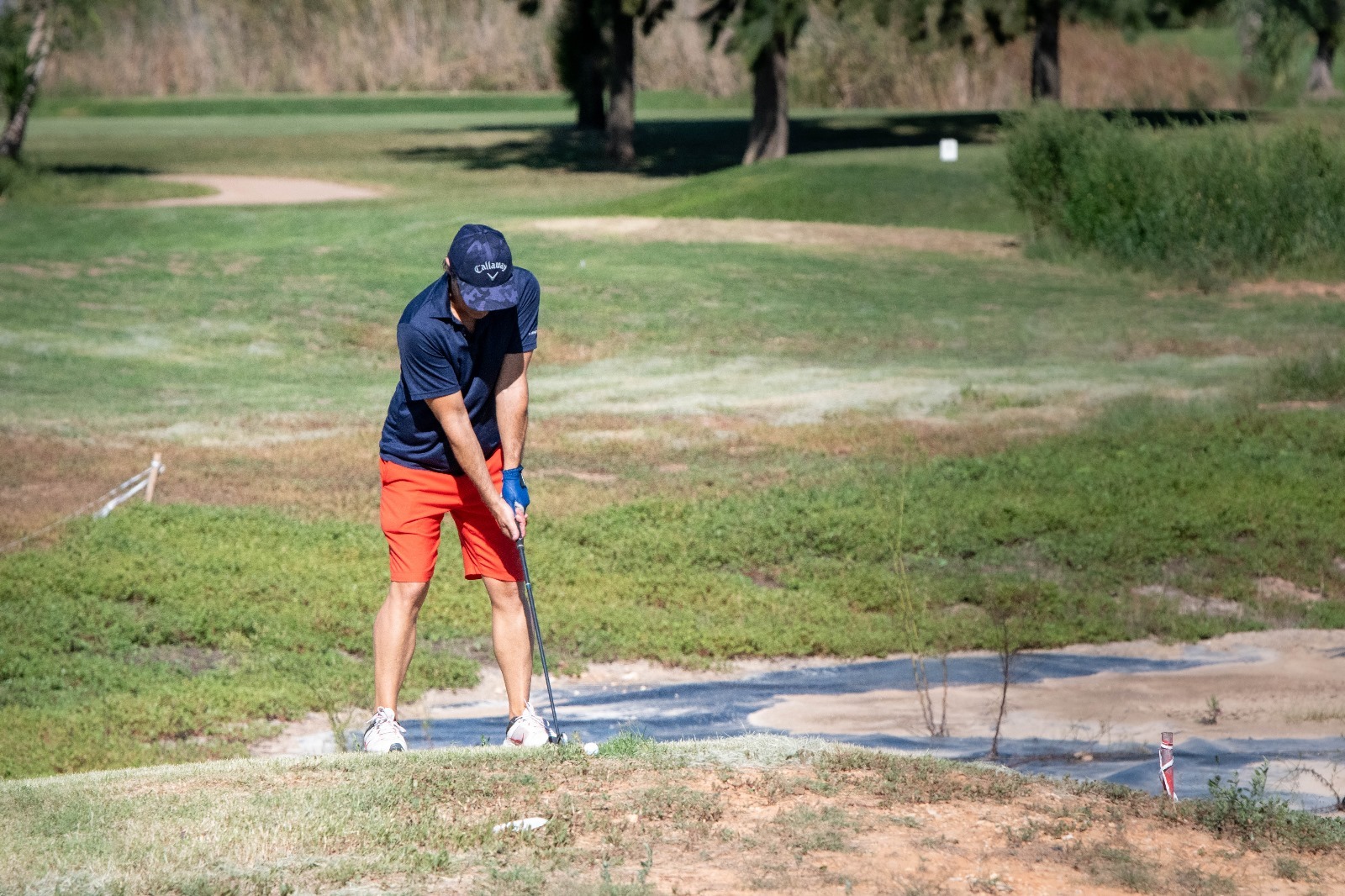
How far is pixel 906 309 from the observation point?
875 inches

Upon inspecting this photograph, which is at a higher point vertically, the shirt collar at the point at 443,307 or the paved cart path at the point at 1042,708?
the shirt collar at the point at 443,307

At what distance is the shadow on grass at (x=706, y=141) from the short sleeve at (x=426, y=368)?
34.2 meters

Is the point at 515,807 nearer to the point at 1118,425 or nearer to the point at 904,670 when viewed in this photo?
the point at 904,670

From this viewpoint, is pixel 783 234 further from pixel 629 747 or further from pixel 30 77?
pixel 629 747

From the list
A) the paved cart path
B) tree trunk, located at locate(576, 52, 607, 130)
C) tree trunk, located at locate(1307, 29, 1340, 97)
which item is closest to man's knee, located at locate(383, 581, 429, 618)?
the paved cart path

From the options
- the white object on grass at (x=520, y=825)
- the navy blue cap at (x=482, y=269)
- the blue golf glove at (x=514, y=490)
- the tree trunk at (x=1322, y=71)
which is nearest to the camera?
the white object on grass at (x=520, y=825)

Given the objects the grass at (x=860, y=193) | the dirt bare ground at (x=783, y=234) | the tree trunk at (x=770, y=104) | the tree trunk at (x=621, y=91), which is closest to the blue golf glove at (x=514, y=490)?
the dirt bare ground at (x=783, y=234)

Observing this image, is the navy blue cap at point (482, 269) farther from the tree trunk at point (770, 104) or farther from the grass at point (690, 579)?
the tree trunk at point (770, 104)

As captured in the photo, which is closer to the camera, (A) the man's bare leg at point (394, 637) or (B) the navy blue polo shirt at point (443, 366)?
(B) the navy blue polo shirt at point (443, 366)

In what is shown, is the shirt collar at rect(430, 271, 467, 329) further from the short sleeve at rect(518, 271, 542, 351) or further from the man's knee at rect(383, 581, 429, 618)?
the man's knee at rect(383, 581, 429, 618)

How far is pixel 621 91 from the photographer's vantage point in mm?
45438

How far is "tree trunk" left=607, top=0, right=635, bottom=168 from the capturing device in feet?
148

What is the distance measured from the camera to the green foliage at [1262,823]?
5.25 m

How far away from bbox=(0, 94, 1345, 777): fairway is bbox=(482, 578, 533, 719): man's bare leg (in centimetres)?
194
